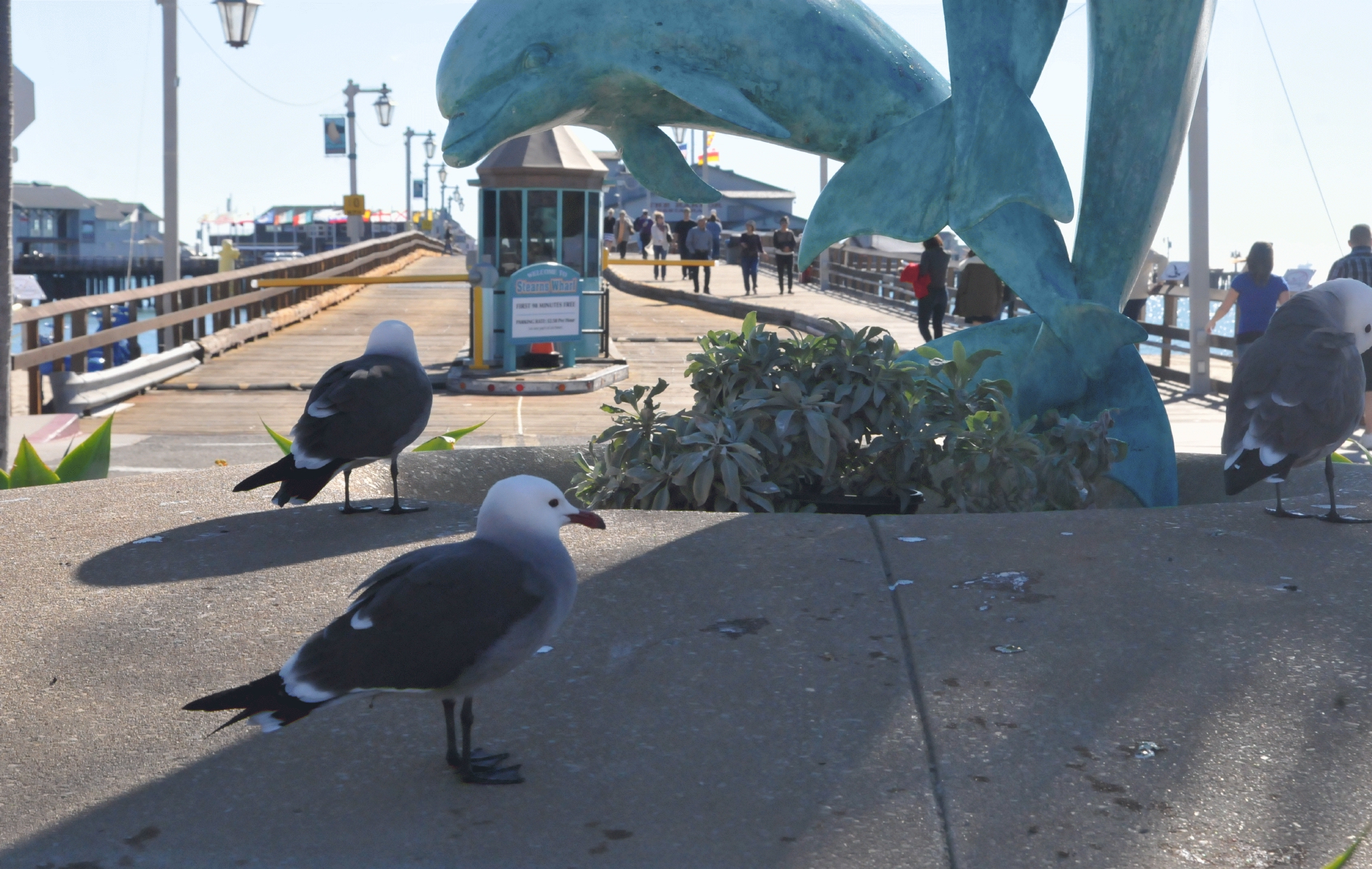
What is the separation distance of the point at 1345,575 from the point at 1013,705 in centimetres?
130

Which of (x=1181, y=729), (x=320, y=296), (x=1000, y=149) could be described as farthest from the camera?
(x=320, y=296)

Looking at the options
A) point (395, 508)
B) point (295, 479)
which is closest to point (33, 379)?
point (395, 508)

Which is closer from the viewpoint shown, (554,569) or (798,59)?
(554,569)

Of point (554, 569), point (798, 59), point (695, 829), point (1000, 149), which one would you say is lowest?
point (695, 829)

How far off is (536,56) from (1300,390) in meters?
3.02

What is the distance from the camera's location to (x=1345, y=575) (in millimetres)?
3635

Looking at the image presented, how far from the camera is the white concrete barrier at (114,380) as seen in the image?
11141 mm

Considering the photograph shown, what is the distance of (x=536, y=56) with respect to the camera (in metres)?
5.16

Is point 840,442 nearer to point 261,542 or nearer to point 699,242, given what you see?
point 261,542

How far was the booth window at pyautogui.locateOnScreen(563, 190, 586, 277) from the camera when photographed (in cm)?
1532

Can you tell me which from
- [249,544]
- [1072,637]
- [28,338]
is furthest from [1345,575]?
[28,338]

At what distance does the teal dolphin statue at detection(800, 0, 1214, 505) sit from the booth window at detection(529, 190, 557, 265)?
33.6ft

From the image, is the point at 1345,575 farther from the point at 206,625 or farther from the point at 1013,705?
the point at 206,625

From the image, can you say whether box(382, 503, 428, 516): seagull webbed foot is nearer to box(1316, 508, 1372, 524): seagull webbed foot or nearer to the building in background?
box(1316, 508, 1372, 524): seagull webbed foot
